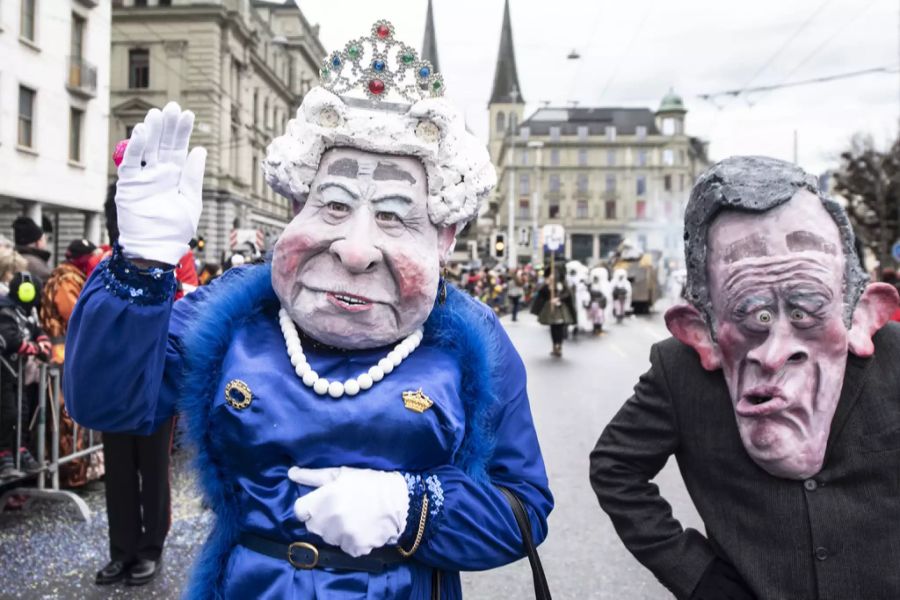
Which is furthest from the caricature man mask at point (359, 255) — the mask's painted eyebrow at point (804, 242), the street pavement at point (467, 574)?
the mask's painted eyebrow at point (804, 242)

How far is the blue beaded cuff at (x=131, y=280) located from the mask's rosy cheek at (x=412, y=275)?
1.71 ft

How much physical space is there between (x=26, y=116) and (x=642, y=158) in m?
70.0

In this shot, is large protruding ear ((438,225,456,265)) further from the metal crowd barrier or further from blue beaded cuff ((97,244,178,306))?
the metal crowd barrier

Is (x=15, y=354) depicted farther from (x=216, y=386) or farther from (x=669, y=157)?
(x=669, y=157)

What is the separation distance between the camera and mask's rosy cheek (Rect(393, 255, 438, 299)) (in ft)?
6.19

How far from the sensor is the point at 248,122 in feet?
130

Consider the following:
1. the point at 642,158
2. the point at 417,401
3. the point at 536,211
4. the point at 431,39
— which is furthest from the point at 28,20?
the point at 642,158

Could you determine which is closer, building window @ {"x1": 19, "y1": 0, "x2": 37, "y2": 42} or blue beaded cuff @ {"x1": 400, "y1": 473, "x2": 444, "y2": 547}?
blue beaded cuff @ {"x1": 400, "y1": 473, "x2": 444, "y2": 547}

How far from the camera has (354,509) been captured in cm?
164

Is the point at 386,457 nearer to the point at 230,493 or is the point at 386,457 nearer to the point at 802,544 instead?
the point at 230,493

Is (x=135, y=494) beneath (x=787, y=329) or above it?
beneath

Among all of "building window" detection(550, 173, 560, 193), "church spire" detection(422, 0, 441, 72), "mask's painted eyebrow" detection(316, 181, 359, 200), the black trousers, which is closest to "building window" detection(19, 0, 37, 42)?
"church spire" detection(422, 0, 441, 72)

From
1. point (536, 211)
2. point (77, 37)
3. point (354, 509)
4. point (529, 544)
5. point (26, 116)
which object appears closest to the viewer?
point (354, 509)

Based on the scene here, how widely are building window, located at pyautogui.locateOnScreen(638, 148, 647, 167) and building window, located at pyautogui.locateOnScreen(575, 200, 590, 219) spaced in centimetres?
675
